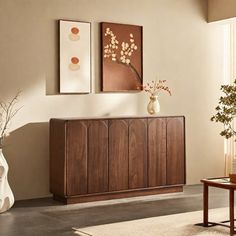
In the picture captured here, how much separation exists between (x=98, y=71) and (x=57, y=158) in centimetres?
129

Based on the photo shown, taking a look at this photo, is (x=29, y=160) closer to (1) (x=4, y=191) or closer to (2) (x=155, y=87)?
(1) (x=4, y=191)

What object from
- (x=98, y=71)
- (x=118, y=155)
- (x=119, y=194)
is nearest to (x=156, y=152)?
(x=118, y=155)

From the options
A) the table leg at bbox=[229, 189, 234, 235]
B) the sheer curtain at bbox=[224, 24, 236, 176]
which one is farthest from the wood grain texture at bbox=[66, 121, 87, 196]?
the sheer curtain at bbox=[224, 24, 236, 176]

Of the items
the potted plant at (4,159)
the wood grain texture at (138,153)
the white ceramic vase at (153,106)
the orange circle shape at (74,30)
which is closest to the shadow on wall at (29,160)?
the potted plant at (4,159)

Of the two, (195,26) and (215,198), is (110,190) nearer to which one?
(215,198)

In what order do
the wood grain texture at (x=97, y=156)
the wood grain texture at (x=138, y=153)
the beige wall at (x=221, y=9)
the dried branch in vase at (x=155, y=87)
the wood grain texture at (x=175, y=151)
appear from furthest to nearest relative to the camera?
1. the beige wall at (x=221, y=9)
2. the dried branch in vase at (x=155, y=87)
3. the wood grain texture at (x=175, y=151)
4. the wood grain texture at (x=138, y=153)
5. the wood grain texture at (x=97, y=156)

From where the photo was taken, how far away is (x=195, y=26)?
24.5ft

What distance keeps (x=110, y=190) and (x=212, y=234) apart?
191 centimetres

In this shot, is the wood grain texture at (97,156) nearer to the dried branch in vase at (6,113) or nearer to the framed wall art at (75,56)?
the framed wall art at (75,56)

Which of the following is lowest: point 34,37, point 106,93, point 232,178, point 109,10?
point 232,178

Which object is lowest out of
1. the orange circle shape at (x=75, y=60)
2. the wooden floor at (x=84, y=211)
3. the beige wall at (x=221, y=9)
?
the wooden floor at (x=84, y=211)

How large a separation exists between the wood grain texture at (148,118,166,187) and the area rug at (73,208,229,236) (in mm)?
1279

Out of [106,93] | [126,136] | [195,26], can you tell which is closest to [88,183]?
[126,136]

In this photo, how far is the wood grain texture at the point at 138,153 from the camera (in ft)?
20.8
